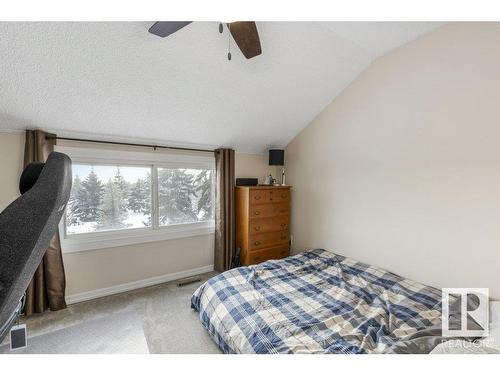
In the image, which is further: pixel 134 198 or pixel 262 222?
pixel 262 222

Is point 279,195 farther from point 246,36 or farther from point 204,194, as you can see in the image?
point 246,36

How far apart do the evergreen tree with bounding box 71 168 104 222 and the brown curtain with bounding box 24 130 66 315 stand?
0.36 meters

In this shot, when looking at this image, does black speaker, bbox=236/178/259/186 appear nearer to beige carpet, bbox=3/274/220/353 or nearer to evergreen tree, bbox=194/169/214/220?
evergreen tree, bbox=194/169/214/220

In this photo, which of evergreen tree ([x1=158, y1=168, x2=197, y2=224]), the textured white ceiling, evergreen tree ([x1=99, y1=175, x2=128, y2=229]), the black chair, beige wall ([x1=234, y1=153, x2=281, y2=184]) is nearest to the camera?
the black chair

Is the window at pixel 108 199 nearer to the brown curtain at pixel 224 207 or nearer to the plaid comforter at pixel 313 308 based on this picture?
the brown curtain at pixel 224 207

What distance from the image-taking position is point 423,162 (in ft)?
6.91

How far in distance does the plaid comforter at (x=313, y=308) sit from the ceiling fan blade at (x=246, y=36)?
1.91 m

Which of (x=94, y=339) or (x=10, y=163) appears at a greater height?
(x=10, y=163)

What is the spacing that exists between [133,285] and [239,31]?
2956mm

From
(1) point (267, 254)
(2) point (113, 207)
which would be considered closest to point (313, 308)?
(1) point (267, 254)

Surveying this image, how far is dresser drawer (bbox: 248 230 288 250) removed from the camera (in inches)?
120

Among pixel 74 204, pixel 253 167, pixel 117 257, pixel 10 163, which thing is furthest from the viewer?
pixel 253 167

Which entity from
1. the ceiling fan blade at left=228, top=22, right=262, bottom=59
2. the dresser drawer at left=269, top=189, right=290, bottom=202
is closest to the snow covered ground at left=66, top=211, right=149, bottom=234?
the dresser drawer at left=269, top=189, right=290, bottom=202
